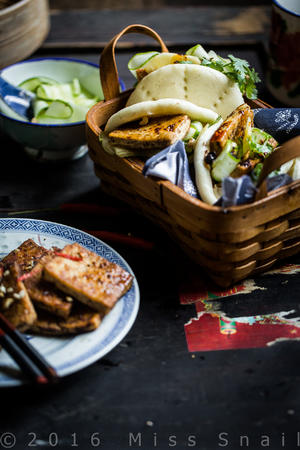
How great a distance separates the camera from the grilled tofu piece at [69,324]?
4.19ft

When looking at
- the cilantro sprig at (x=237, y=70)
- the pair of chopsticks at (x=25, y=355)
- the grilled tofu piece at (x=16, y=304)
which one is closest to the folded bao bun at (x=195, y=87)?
the cilantro sprig at (x=237, y=70)

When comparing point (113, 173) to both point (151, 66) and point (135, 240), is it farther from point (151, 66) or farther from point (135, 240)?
point (151, 66)

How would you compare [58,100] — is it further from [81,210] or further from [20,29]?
[20,29]

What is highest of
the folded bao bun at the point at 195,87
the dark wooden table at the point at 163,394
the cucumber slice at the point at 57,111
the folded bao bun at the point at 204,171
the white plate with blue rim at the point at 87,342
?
the folded bao bun at the point at 195,87

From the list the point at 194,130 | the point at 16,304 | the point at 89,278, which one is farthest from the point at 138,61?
the point at 16,304

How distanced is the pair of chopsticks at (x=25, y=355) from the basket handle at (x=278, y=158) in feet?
2.18

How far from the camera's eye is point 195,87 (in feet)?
5.44

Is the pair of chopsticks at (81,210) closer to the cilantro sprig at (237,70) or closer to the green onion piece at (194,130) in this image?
the green onion piece at (194,130)

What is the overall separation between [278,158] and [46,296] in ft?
2.22

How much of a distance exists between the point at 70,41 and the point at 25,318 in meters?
1.98

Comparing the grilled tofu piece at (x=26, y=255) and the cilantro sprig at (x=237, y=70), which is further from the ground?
the cilantro sprig at (x=237, y=70)

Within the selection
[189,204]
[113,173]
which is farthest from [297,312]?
[113,173]

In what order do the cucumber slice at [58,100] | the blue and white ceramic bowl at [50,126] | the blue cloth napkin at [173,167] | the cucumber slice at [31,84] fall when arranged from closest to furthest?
the blue cloth napkin at [173,167] < the blue and white ceramic bowl at [50,126] < the cucumber slice at [58,100] < the cucumber slice at [31,84]

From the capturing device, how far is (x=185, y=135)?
1587 mm
